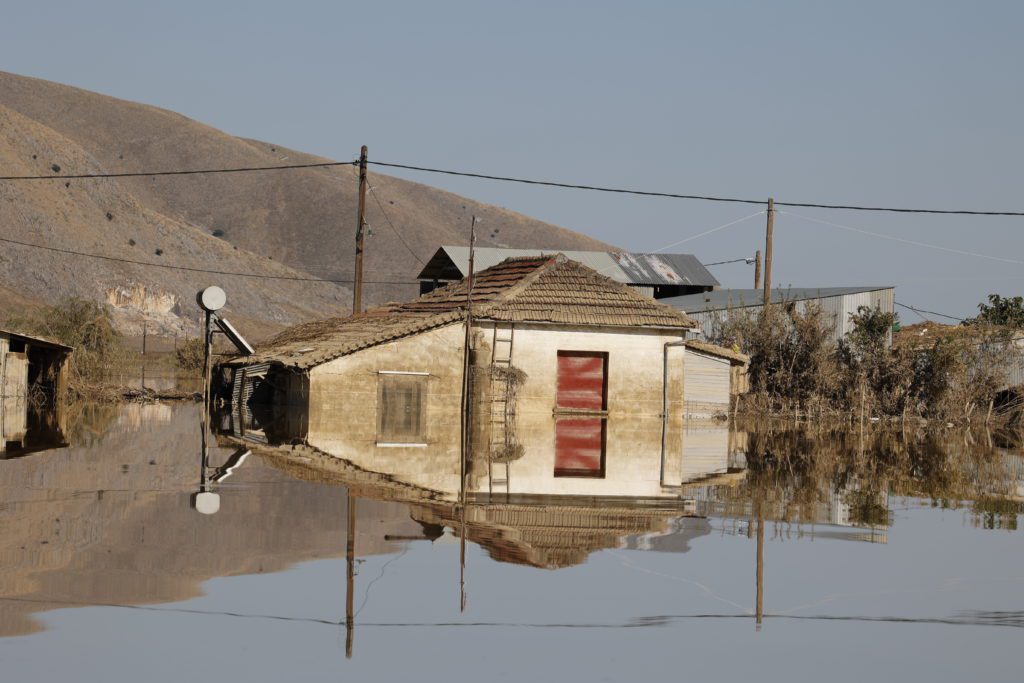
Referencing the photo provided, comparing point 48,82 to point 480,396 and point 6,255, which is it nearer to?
point 6,255

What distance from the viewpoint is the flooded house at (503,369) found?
32.2 m

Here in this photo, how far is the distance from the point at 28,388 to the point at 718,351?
20.9 metres

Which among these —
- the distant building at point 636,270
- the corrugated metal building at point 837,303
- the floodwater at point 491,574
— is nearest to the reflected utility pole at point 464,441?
the floodwater at point 491,574

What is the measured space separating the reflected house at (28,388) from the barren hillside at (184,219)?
46420 millimetres

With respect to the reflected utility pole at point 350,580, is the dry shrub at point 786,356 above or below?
above

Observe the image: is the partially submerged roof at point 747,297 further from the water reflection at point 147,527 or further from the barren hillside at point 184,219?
the barren hillside at point 184,219

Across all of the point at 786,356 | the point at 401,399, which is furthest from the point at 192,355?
the point at 401,399

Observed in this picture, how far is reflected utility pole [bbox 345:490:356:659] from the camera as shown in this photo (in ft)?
28.1

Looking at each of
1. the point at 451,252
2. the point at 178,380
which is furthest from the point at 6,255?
the point at 451,252

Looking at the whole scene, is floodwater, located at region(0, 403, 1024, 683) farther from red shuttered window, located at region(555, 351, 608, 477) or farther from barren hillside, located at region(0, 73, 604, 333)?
barren hillside, located at region(0, 73, 604, 333)

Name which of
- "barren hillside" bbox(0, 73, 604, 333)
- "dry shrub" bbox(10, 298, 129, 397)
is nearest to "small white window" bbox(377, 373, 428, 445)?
"dry shrub" bbox(10, 298, 129, 397)

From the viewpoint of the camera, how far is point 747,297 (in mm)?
56344

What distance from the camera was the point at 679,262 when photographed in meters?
66.5

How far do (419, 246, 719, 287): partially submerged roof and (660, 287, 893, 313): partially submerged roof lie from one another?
2.77 metres
